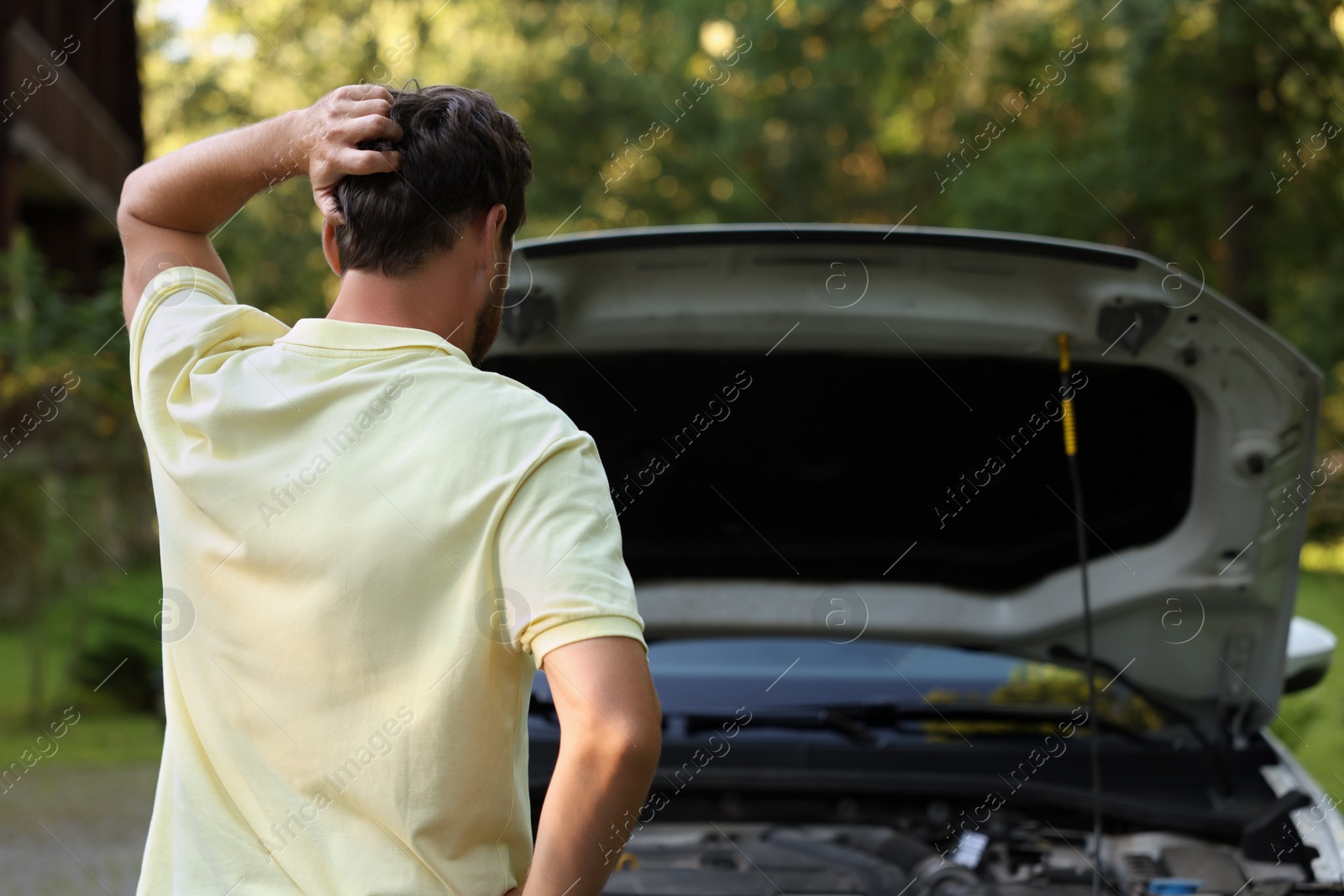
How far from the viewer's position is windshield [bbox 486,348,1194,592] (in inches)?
111

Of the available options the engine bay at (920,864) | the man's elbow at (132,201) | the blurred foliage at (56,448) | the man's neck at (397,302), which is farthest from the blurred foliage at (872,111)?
the man's elbow at (132,201)

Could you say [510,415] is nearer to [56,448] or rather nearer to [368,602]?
[368,602]

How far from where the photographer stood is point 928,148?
2223cm

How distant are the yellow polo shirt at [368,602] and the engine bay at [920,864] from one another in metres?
1.34

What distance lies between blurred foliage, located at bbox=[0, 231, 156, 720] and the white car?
235 inches

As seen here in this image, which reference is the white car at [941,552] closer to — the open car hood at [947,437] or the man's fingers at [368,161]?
the open car hood at [947,437]

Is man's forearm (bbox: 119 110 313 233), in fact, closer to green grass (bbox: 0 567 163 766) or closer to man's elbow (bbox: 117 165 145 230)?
man's elbow (bbox: 117 165 145 230)

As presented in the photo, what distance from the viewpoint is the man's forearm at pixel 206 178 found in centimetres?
144

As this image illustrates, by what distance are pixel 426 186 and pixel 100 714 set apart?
8738mm

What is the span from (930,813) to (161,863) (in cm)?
210

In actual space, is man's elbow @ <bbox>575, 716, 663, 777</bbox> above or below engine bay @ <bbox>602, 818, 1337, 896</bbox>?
above

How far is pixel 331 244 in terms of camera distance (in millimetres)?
1356

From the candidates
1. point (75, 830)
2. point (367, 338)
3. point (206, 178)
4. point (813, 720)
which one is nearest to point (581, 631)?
point (367, 338)

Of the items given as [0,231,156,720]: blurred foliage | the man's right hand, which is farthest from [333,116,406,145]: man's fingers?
[0,231,156,720]: blurred foliage
